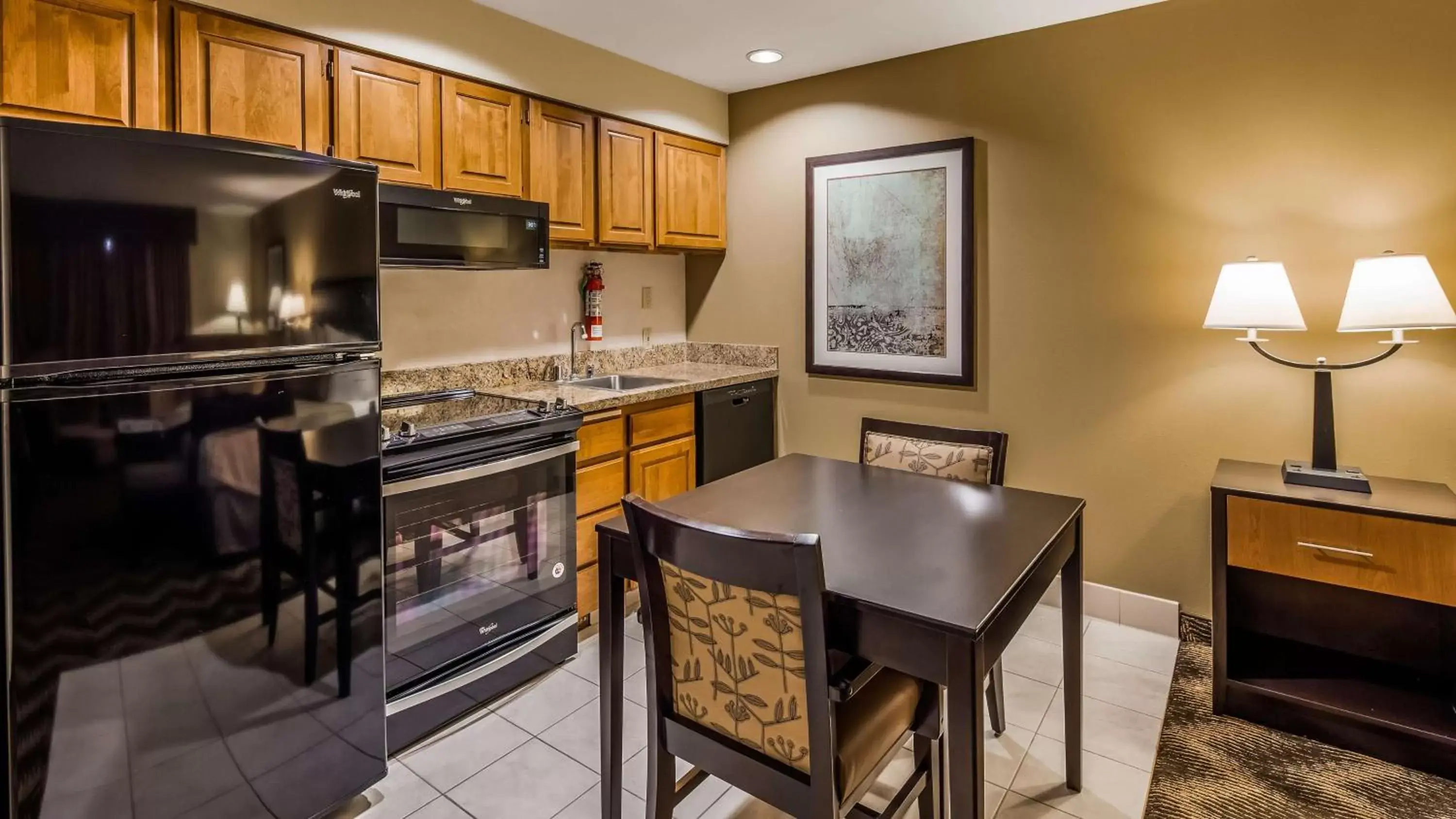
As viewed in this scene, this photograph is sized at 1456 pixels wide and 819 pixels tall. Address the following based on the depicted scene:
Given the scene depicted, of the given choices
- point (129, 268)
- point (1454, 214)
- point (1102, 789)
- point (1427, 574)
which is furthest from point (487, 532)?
point (1454, 214)

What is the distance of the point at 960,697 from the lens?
1283 mm

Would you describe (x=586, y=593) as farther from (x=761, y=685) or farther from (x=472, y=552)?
(x=761, y=685)

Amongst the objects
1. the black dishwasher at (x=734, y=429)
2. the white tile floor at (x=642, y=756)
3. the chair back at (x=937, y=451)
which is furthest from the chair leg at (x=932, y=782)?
the black dishwasher at (x=734, y=429)

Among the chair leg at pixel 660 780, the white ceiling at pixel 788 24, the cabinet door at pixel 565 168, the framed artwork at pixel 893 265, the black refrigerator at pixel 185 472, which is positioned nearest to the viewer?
the black refrigerator at pixel 185 472

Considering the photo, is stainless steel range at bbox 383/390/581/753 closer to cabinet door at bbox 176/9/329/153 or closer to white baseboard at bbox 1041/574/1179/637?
cabinet door at bbox 176/9/329/153

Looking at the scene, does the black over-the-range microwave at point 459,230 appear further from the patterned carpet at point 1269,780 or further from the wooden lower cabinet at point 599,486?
the patterned carpet at point 1269,780

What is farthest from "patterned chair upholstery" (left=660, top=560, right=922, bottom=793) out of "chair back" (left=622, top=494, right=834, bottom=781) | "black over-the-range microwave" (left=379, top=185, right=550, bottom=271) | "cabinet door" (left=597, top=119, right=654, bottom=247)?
"cabinet door" (left=597, top=119, right=654, bottom=247)

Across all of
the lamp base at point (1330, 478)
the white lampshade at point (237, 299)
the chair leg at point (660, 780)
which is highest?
the white lampshade at point (237, 299)

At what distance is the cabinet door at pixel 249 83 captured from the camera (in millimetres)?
2068

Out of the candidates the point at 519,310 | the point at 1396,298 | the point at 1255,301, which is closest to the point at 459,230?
the point at 519,310

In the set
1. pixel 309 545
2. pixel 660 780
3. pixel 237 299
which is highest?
pixel 237 299

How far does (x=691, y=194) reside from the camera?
381 cm

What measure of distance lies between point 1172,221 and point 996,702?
73.9 inches

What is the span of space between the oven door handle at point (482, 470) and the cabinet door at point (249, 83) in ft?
3.44
